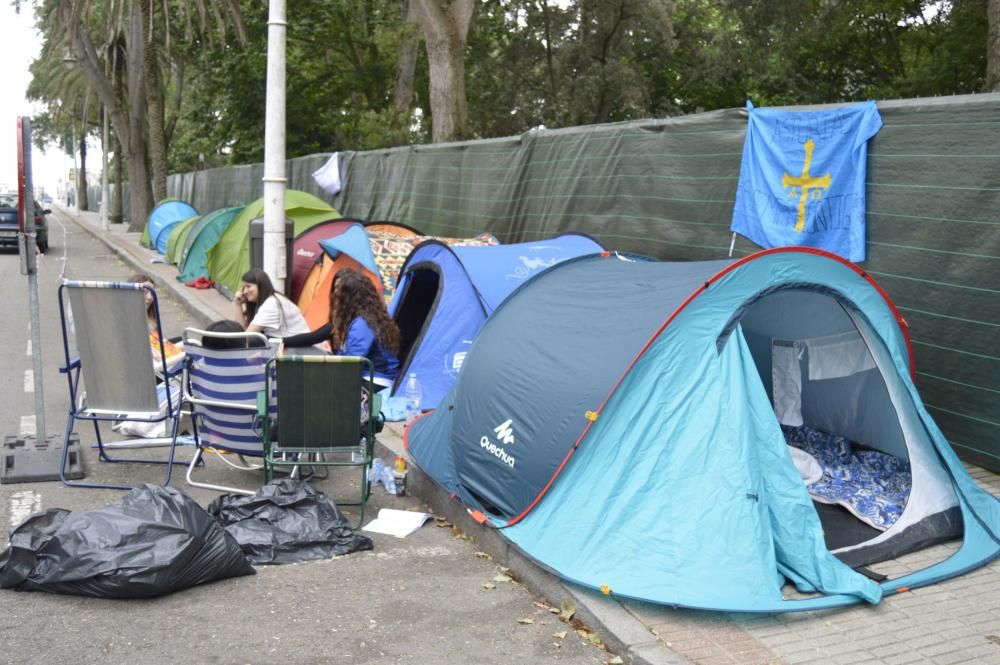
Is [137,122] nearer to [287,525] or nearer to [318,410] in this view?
[318,410]

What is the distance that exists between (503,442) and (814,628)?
197 cm

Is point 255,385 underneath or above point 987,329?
underneath

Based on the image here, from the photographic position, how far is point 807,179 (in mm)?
7266

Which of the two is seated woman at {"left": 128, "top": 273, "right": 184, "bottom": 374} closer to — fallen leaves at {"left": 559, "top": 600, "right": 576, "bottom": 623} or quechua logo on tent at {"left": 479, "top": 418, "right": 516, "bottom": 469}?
quechua logo on tent at {"left": 479, "top": 418, "right": 516, "bottom": 469}

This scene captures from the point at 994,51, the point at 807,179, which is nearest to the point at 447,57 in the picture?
the point at 994,51

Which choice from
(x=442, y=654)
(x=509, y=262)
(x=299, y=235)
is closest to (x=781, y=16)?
(x=299, y=235)

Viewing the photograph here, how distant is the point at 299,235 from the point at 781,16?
15.5 m

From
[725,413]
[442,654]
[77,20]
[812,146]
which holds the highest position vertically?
[77,20]

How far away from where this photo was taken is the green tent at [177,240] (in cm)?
2094

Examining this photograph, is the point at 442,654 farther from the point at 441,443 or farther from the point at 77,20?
the point at 77,20

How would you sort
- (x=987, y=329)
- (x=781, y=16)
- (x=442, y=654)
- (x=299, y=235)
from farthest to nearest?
(x=781, y=16) → (x=299, y=235) → (x=987, y=329) → (x=442, y=654)

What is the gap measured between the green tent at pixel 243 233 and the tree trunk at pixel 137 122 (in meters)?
13.9

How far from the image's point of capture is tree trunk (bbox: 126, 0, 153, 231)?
28734 millimetres

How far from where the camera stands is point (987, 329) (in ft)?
20.1
